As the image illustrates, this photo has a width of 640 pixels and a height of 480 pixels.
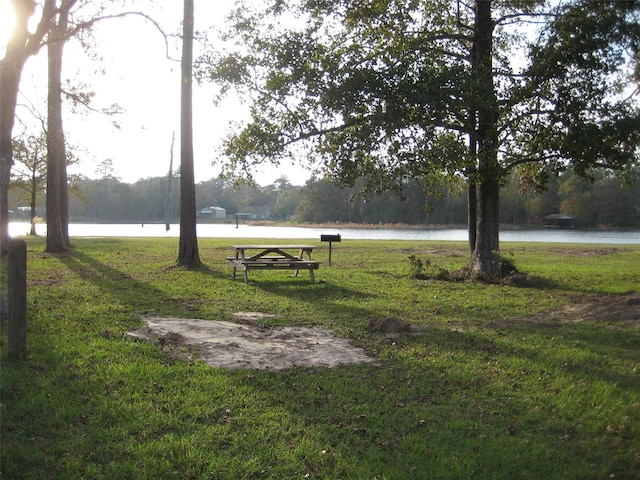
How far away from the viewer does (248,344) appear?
6.43m

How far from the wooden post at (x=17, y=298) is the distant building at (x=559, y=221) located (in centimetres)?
6977

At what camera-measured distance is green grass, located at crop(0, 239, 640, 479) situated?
3510mm

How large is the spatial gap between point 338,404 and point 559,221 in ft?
234

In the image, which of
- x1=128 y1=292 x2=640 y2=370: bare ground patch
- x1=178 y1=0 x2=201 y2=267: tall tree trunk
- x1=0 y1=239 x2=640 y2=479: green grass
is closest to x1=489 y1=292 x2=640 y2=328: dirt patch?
x1=128 y1=292 x2=640 y2=370: bare ground patch

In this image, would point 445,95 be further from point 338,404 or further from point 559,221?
point 559,221

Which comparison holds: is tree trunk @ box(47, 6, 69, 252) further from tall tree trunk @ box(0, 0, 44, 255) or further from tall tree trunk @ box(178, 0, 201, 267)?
tall tree trunk @ box(0, 0, 44, 255)

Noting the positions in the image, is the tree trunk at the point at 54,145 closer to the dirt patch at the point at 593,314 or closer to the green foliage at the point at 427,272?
the green foliage at the point at 427,272

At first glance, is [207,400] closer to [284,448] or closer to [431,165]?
[284,448]

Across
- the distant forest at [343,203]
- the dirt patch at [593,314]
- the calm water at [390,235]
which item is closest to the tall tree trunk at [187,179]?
the dirt patch at [593,314]

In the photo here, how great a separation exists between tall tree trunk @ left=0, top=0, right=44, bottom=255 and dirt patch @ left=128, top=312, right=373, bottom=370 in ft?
8.78

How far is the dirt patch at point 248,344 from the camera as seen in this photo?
5770 mm

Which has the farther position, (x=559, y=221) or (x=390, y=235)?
(x=559, y=221)

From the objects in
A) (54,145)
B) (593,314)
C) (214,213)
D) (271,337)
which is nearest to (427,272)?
(593,314)

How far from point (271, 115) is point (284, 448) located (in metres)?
8.31
